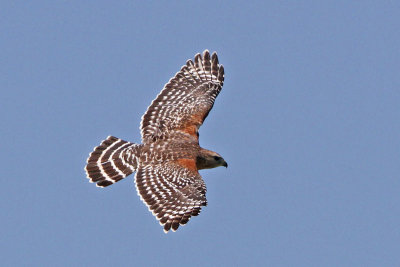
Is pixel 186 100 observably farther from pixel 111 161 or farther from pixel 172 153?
pixel 111 161

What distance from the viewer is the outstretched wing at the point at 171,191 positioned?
1912 cm

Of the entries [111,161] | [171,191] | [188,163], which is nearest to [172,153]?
[188,163]

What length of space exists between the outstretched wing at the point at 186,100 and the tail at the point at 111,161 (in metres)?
0.58

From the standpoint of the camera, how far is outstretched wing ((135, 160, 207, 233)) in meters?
19.1

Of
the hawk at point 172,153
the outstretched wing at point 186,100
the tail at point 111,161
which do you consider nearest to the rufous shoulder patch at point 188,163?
the hawk at point 172,153

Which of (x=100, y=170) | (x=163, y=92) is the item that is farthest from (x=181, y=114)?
(x=100, y=170)

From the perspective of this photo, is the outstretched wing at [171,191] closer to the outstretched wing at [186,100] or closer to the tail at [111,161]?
the tail at [111,161]

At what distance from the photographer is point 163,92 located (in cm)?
2289

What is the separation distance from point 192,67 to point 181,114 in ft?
6.05

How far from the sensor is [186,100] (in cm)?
2281

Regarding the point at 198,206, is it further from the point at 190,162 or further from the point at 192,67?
the point at 192,67

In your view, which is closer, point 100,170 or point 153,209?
point 153,209

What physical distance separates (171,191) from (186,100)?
3745 mm

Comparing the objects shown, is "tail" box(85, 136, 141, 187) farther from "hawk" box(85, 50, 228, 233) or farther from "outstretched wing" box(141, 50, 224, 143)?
"outstretched wing" box(141, 50, 224, 143)
